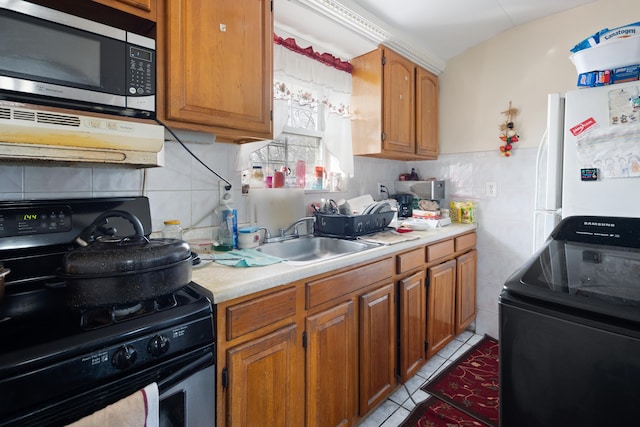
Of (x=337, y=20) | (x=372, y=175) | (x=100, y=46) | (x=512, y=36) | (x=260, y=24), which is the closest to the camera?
(x=100, y=46)

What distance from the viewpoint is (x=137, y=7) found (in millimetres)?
1165

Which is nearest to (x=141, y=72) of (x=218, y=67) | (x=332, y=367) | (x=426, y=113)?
(x=218, y=67)

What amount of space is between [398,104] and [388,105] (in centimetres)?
14

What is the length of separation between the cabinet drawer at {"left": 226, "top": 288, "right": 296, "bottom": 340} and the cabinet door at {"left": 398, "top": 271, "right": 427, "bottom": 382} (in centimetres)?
83

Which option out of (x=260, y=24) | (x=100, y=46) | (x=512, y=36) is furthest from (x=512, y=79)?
(x=100, y=46)

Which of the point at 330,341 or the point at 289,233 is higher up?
the point at 289,233

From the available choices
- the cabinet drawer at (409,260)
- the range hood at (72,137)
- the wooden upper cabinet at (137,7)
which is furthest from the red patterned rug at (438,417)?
the wooden upper cabinet at (137,7)

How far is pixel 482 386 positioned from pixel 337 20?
7.94 ft

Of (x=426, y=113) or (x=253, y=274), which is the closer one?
(x=253, y=274)

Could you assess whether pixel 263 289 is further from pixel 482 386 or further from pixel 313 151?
pixel 482 386

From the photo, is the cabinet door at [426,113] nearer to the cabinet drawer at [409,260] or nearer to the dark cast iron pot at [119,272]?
the cabinet drawer at [409,260]

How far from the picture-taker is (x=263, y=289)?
115 centimetres

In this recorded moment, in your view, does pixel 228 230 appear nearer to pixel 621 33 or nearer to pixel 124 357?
pixel 124 357

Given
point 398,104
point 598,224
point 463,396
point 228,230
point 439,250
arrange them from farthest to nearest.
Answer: point 398,104
point 439,250
point 463,396
point 228,230
point 598,224
